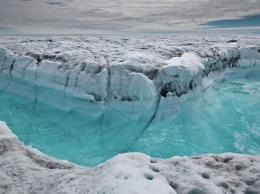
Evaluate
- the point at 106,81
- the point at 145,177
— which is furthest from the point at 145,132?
the point at 145,177

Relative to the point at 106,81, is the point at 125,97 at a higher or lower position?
lower

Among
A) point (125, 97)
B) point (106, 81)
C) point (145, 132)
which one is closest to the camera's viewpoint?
point (145, 132)

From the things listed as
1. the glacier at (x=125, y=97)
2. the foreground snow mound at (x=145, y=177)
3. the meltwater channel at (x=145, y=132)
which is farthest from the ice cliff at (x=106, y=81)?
the foreground snow mound at (x=145, y=177)

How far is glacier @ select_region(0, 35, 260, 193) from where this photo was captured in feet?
8.43

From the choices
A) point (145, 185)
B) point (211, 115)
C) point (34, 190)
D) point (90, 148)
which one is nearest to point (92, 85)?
point (90, 148)

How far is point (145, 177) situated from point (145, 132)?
15.1 ft

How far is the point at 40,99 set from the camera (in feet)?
30.5

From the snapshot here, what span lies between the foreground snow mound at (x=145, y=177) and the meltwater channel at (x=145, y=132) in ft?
8.94

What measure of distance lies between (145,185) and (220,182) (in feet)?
2.97

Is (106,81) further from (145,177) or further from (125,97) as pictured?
(145,177)

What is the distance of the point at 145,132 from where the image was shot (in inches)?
279

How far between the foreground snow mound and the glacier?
0.01 m

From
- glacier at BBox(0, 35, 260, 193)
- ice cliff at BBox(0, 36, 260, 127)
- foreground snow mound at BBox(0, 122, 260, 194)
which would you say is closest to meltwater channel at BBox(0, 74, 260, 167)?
glacier at BBox(0, 35, 260, 193)

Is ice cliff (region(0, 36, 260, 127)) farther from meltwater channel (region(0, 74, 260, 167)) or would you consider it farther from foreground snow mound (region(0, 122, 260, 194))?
foreground snow mound (region(0, 122, 260, 194))
